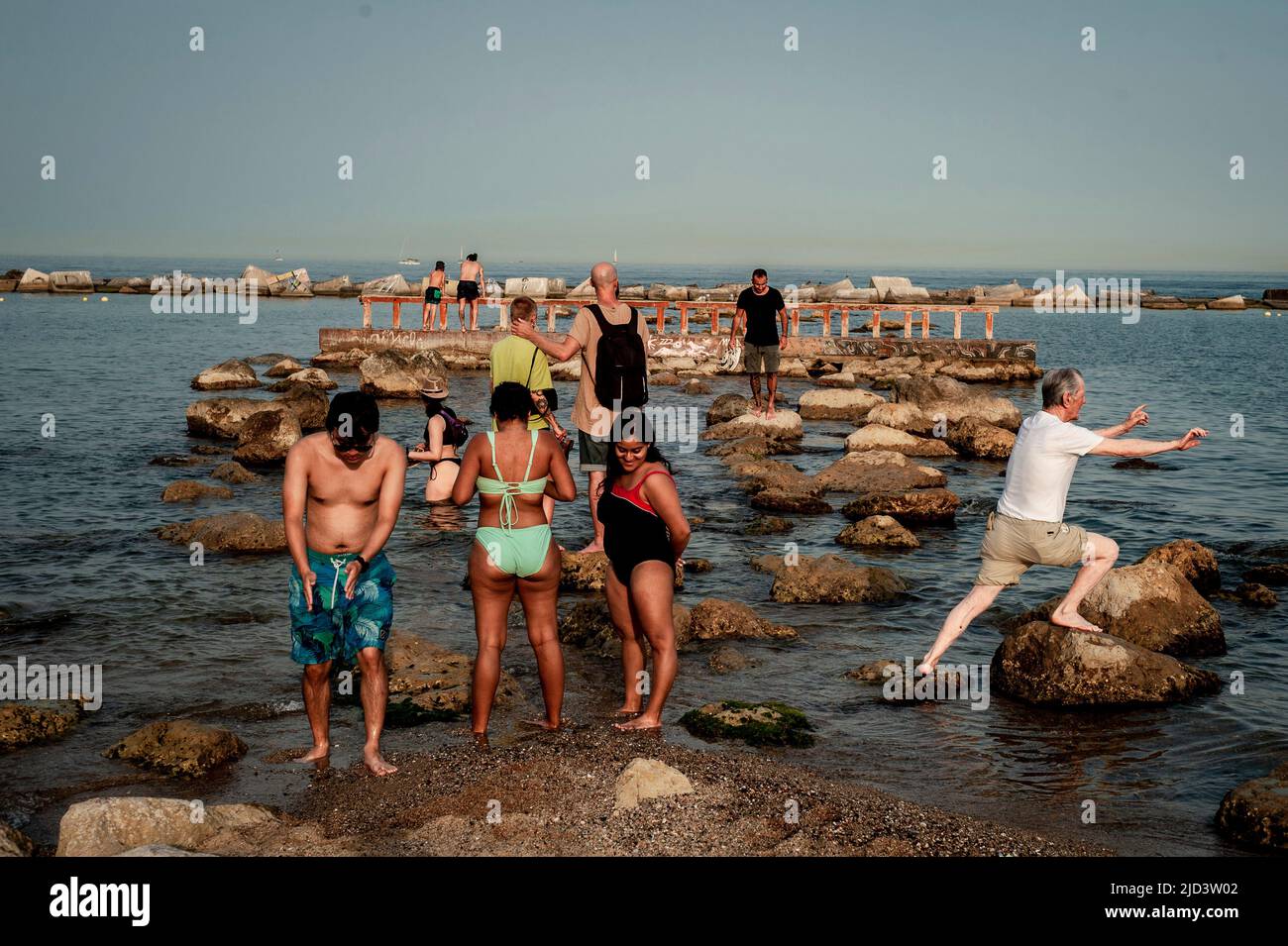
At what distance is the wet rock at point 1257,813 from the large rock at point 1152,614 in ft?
10.5

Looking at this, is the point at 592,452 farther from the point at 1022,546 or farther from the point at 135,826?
the point at 135,826

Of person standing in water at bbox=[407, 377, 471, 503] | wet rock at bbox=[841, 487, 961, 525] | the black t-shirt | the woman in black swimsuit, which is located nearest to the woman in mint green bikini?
the woman in black swimsuit

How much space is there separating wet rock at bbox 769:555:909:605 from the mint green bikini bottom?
5.00 metres

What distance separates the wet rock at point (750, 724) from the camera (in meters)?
7.84

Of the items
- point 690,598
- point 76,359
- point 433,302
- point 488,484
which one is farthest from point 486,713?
point 76,359

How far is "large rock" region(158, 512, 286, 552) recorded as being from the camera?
1317 cm

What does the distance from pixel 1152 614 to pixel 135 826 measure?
8.09 m

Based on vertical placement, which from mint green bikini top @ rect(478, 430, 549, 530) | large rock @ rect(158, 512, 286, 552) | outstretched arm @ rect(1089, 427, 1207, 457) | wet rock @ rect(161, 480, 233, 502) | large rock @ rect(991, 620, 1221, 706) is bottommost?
large rock @ rect(991, 620, 1221, 706)

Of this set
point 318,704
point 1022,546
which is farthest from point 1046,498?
point 318,704

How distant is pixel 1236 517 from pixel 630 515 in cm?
1216

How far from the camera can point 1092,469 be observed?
20.3m

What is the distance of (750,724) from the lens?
313 inches

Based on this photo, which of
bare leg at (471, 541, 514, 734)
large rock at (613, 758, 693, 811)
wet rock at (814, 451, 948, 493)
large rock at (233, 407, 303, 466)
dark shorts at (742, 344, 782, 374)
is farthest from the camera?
dark shorts at (742, 344, 782, 374)

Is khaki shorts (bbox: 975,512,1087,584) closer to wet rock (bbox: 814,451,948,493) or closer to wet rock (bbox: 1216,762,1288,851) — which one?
wet rock (bbox: 1216,762,1288,851)
